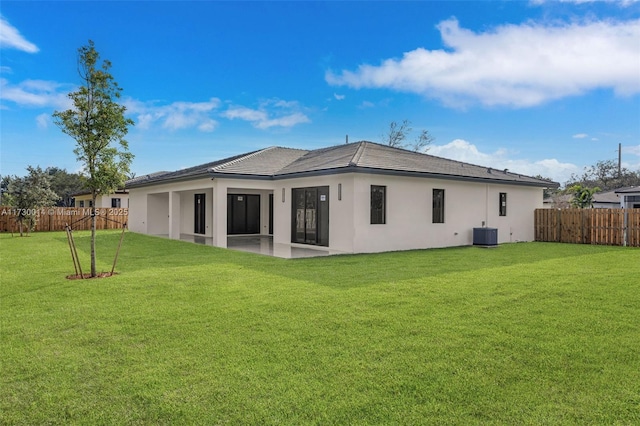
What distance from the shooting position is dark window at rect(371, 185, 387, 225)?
14.4m

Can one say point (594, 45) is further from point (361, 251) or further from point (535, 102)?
point (361, 251)

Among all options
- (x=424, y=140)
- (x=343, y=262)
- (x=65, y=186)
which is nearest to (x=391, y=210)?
(x=343, y=262)

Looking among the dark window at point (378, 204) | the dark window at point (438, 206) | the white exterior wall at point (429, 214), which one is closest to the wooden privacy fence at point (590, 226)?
the white exterior wall at point (429, 214)

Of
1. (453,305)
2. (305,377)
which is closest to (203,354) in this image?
(305,377)

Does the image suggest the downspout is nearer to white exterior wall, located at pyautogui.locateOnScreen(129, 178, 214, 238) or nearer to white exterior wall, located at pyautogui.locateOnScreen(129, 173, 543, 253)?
white exterior wall, located at pyautogui.locateOnScreen(129, 173, 543, 253)

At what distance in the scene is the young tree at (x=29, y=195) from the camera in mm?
23156

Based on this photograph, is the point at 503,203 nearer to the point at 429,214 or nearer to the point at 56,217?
the point at 429,214

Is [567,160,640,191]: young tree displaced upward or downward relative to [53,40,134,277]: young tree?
upward

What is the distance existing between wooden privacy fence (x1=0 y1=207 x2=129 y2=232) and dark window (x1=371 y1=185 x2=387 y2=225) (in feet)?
50.1

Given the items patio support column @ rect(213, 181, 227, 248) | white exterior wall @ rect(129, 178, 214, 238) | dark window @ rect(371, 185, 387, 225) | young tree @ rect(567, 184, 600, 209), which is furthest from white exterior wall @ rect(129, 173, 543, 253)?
young tree @ rect(567, 184, 600, 209)

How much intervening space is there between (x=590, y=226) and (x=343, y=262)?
516 inches

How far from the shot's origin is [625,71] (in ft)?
61.5

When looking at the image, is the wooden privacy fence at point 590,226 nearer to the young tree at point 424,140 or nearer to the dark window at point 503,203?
the dark window at point 503,203

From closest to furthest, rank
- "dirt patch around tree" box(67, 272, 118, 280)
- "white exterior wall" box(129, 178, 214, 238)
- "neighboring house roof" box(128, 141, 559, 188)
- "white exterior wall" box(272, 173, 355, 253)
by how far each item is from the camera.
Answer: "dirt patch around tree" box(67, 272, 118, 280) < "white exterior wall" box(272, 173, 355, 253) < "neighboring house roof" box(128, 141, 559, 188) < "white exterior wall" box(129, 178, 214, 238)
